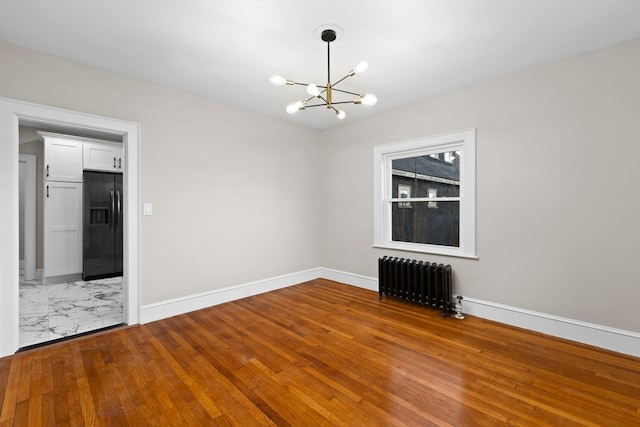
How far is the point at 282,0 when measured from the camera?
1959 mm

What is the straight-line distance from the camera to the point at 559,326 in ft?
9.20

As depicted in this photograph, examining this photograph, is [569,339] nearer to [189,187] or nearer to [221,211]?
[221,211]

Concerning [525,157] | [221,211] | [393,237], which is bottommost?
[393,237]

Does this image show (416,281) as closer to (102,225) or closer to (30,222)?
(102,225)

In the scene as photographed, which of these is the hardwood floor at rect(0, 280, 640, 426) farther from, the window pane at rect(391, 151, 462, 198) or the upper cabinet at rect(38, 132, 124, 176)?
the upper cabinet at rect(38, 132, 124, 176)

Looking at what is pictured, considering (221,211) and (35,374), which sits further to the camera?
(221,211)

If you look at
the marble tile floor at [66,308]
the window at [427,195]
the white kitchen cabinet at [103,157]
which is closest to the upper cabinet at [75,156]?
the white kitchen cabinet at [103,157]

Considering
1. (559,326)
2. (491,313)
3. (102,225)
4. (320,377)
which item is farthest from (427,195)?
(102,225)

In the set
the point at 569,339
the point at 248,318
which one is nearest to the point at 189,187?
the point at 248,318

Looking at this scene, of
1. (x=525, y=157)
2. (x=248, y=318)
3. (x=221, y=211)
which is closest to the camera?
(x=525, y=157)

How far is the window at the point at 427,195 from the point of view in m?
3.46

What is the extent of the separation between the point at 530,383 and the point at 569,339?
1.09 metres

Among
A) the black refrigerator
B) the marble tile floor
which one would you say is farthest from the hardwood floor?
the black refrigerator

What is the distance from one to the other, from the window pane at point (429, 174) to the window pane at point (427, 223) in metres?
0.17
